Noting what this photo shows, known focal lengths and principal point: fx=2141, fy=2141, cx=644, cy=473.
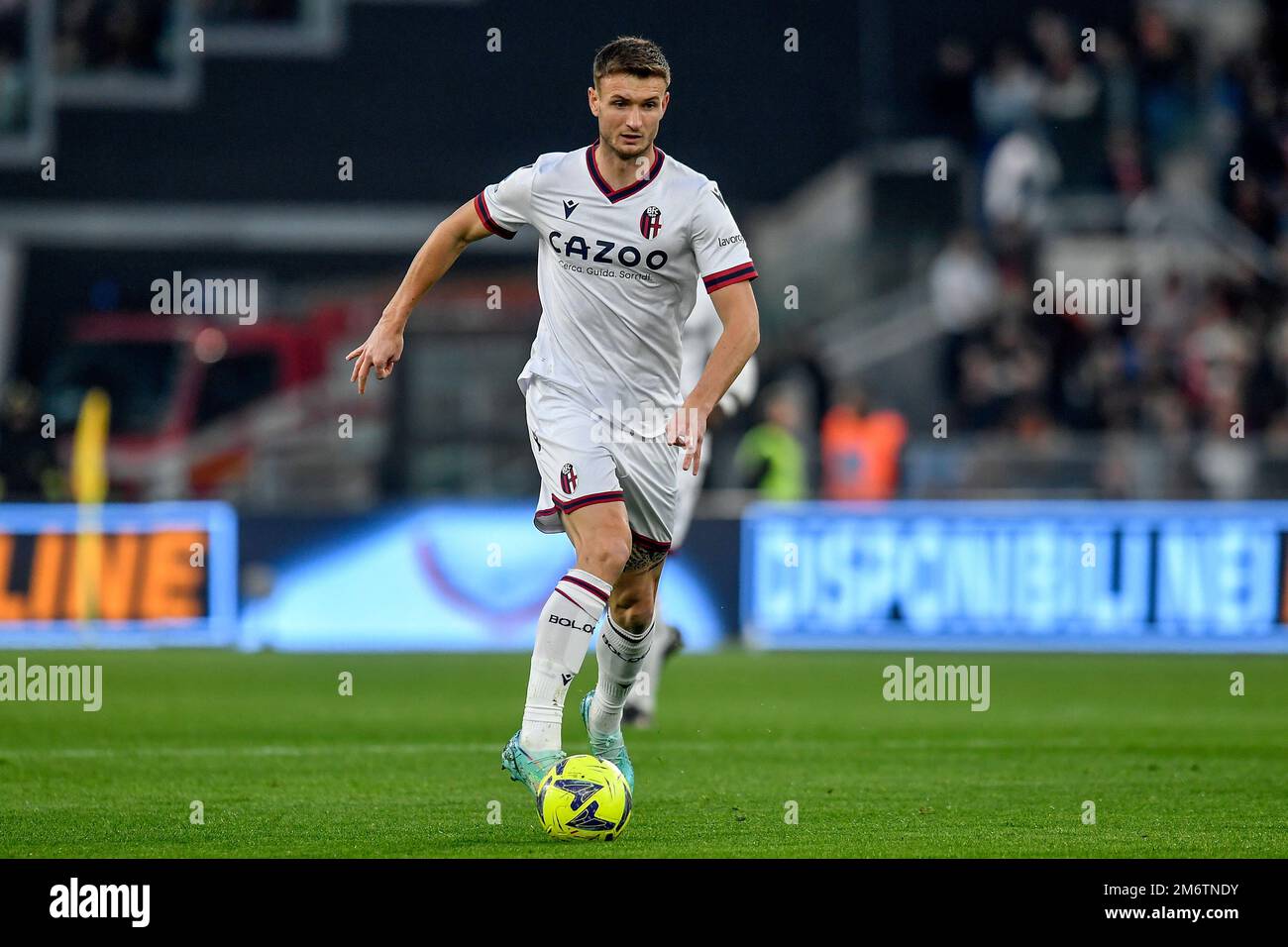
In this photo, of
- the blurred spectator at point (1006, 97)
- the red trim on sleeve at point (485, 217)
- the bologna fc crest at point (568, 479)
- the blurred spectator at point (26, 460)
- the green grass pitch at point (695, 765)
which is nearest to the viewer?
the green grass pitch at point (695, 765)

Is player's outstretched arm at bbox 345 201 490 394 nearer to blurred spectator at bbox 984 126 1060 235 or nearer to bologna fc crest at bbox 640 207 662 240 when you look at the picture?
bologna fc crest at bbox 640 207 662 240

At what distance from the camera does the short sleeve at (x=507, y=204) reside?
707 centimetres

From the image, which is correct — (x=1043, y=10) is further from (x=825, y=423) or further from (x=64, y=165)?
(x=64, y=165)

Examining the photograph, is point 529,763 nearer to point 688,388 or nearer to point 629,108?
point 629,108

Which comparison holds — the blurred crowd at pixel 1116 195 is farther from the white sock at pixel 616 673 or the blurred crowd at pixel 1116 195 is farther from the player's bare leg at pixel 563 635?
the player's bare leg at pixel 563 635

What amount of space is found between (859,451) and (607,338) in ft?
34.4

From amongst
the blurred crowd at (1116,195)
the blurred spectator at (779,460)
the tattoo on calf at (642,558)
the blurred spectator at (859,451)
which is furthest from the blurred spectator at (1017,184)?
the tattoo on calf at (642,558)

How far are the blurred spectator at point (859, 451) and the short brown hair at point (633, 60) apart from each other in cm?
997

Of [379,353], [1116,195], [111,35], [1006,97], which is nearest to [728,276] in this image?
[379,353]

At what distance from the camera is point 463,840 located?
654cm

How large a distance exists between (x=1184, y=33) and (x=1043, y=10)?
69.7 inches

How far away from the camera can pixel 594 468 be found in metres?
6.86

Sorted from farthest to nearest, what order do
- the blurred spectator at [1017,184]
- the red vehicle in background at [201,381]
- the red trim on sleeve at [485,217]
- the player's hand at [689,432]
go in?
1. the red vehicle in background at [201,381]
2. the blurred spectator at [1017,184]
3. the red trim on sleeve at [485,217]
4. the player's hand at [689,432]
